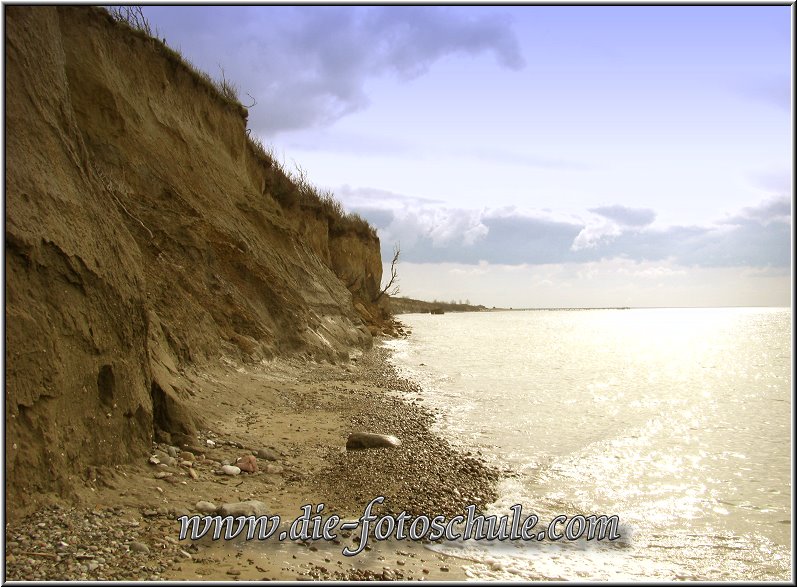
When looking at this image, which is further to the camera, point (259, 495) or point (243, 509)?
point (259, 495)

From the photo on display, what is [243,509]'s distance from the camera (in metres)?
4.98

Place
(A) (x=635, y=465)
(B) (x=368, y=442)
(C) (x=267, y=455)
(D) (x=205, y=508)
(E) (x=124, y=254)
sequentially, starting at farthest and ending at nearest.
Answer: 1. (A) (x=635, y=465)
2. (B) (x=368, y=442)
3. (C) (x=267, y=455)
4. (E) (x=124, y=254)
5. (D) (x=205, y=508)

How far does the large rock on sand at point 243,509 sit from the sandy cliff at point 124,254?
1294 mm

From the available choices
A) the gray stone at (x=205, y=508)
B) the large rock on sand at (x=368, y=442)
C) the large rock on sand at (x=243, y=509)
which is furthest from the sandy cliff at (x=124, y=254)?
the large rock on sand at (x=368, y=442)

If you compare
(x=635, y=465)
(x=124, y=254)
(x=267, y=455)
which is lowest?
(x=635, y=465)

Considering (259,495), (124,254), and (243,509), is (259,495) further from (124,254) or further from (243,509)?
(124,254)

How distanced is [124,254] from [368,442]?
12.9 ft

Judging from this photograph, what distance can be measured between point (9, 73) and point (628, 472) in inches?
353

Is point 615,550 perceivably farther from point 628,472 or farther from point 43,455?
point 43,455

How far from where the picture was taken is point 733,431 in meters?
11.2

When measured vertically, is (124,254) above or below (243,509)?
above

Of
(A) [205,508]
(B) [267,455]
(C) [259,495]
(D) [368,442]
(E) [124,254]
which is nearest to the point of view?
(A) [205,508]

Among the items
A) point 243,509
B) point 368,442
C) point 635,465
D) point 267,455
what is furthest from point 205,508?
point 635,465

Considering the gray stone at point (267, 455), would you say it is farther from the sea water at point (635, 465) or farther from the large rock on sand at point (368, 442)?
the sea water at point (635, 465)
